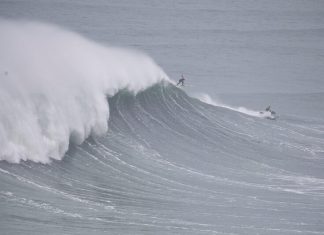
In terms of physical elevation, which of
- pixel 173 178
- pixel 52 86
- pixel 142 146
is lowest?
pixel 173 178

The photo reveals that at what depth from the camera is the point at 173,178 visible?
2686 cm

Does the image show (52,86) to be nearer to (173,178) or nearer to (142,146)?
(142,146)

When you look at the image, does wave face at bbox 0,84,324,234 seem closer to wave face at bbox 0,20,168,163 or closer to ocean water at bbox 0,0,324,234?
ocean water at bbox 0,0,324,234

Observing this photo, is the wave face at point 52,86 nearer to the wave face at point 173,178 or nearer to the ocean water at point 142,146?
the ocean water at point 142,146

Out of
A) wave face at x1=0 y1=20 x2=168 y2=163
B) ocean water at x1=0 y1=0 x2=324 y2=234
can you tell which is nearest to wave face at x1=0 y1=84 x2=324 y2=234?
ocean water at x1=0 y1=0 x2=324 y2=234

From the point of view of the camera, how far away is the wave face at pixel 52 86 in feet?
80.0

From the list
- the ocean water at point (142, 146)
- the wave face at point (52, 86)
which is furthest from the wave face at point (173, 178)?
the wave face at point (52, 86)

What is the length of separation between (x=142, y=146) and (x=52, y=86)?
179 inches

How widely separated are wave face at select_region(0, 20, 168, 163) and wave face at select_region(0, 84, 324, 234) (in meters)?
0.57

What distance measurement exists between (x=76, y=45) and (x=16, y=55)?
6.75 metres

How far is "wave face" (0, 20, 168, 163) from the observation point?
80.0ft

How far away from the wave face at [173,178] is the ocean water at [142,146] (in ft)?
0.18

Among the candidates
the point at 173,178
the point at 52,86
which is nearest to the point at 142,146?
the point at 173,178

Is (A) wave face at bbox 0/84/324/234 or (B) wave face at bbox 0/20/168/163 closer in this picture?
(A) wave face at bbox 0/84/324/234
